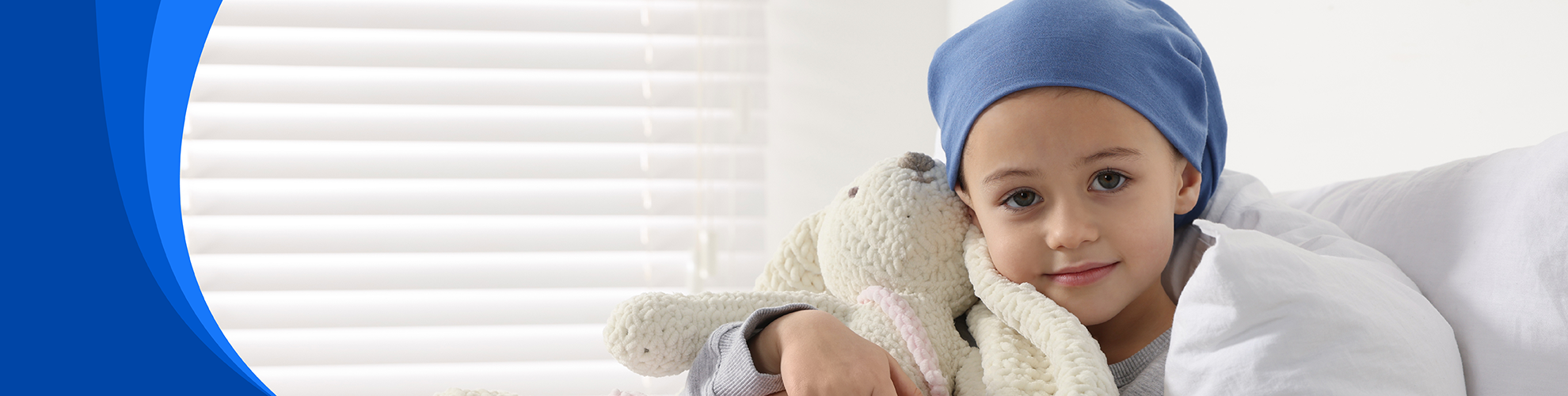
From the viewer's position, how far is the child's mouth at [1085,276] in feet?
1.88

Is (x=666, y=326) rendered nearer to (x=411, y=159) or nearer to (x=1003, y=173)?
(x=1003, y=173)

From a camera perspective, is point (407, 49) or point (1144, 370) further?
point (407, 49)

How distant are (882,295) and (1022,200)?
124 mm

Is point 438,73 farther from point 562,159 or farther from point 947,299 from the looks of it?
point 947,299

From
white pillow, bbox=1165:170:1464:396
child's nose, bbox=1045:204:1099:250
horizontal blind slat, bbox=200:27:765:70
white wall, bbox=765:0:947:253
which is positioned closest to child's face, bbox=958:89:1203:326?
child's nose, bbox=1045:204:1099:250

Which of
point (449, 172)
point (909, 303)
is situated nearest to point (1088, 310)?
point (909, 303)

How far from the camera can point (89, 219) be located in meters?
1.27

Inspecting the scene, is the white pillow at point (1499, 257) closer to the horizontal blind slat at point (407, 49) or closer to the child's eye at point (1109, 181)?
the child's eye at point (1109, 181)

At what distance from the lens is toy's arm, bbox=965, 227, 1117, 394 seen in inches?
18.4

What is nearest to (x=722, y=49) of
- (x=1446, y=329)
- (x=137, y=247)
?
(x=137, y=247)

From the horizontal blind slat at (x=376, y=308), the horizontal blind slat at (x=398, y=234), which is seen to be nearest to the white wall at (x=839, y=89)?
the horizontal blind slat at (x=398, y=234)

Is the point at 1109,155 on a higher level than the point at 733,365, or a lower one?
higher

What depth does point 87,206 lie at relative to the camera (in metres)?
1.27

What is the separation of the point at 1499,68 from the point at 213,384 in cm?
155
